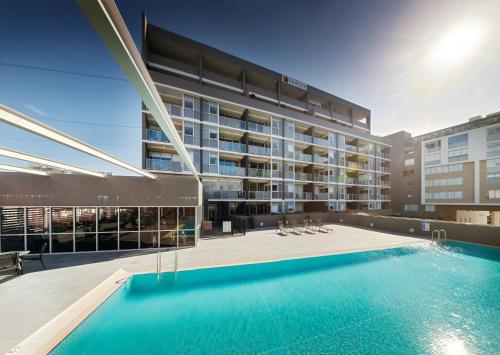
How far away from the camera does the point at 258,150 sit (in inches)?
865

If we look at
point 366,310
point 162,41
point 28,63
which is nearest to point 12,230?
point 28,63

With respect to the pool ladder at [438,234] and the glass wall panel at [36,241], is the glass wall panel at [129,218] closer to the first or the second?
the glass wall panel at [36,241]

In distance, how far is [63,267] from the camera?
8.30 metres

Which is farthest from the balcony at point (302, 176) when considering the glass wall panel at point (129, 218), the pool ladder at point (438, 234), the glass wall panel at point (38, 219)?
the glass wall panel at point (38, 219)

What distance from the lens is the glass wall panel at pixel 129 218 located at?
433 inches

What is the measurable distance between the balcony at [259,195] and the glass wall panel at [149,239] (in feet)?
37.1

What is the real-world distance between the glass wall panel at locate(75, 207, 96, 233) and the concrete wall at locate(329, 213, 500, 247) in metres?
23.5

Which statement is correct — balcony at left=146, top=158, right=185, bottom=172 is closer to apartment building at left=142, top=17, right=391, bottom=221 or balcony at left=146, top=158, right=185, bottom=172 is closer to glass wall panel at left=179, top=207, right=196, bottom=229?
apartment building at left=142, top=17, right=391, bottom=221

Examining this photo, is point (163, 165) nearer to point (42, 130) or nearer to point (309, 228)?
point (42, 130)

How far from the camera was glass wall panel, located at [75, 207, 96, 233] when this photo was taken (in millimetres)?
10508

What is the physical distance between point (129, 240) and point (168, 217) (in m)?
2.53

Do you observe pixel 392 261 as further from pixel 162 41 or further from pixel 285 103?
pixel 162 41

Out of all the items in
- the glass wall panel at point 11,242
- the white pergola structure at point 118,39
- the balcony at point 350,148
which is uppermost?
the balcony at point 350,148

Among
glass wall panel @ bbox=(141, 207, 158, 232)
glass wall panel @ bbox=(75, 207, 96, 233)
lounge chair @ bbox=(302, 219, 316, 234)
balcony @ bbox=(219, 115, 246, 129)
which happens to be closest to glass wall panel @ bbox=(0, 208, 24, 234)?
glass wall panel @ bbox=(75, 207, 96, 233)
